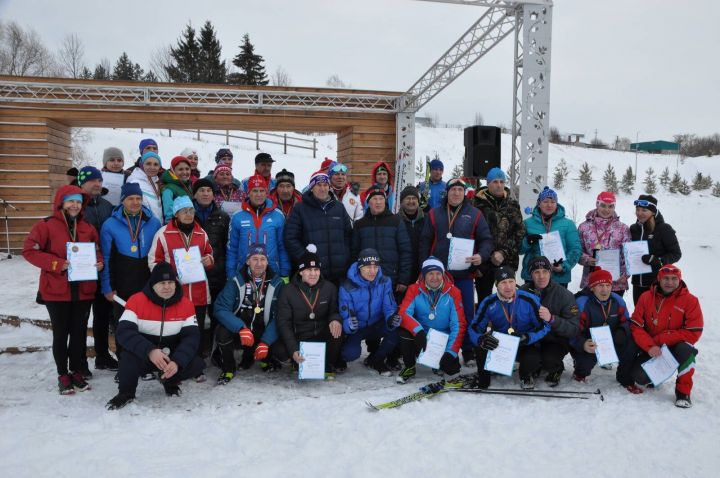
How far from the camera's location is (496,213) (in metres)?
4.53

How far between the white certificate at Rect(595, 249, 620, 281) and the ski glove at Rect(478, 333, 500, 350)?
1536mm

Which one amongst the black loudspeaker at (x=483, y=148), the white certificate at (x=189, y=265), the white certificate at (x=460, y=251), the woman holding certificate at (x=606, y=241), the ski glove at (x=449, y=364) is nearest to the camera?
the white certificate at (x=189, y=265)

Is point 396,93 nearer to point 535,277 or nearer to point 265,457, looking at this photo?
point 535,277

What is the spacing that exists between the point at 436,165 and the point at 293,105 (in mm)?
5570

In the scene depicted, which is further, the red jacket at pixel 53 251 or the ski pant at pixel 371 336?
the ski pant at pixel 371 336

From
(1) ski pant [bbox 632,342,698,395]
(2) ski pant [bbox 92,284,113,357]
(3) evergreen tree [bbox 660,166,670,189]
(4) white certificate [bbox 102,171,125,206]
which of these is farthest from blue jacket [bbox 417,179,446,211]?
(3) evergreen tree [bbox 660,166,670,189]

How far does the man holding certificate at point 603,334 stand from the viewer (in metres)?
3.87

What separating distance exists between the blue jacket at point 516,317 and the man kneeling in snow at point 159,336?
234cm

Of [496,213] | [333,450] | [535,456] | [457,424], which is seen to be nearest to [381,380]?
[457,424]

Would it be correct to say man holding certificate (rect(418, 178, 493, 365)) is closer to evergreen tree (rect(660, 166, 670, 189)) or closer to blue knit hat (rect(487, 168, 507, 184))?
blue knit hat (rect(487, 168, 507, 184))

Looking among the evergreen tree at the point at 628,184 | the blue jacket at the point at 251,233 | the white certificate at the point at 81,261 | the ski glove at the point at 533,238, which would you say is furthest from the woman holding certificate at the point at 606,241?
the evergreen tree at the point at 628,184

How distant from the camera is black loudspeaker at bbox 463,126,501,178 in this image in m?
7.19

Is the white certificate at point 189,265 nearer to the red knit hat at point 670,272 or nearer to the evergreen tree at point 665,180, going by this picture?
the red knit hat at point 670,272

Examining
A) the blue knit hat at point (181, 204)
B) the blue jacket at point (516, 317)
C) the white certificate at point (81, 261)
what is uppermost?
the blue knit hat at point (181, 204)
